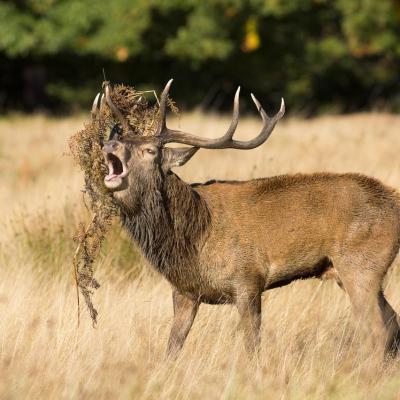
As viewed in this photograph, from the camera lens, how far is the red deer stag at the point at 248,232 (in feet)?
21.7

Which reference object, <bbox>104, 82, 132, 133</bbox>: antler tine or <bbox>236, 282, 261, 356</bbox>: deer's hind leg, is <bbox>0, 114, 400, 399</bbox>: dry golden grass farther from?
<bbox>104, 82, 132, 133</bbox>: antler tine

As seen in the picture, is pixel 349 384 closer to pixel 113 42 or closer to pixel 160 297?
pixel 160 297

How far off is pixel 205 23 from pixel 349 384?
831 inches

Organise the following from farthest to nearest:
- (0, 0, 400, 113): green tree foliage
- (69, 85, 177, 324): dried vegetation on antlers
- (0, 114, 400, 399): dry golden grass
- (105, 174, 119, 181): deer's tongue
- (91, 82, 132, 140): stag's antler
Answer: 1. (0, 0, 400, 113): green tree foliage
2. (91, 82, 132, 140): stag's antler
3. (69, 85, 177, 324): dried vegetation on antlers
4. (105, 174, 119, 181): deer's tongue
5. (0, 114, 400, 399): dry golden grass

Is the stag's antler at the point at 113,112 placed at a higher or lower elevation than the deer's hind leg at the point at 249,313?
higher

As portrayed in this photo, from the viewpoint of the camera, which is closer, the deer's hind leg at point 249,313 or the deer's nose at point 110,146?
the deer's nose at point 110,146

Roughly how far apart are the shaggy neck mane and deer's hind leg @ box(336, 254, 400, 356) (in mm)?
958

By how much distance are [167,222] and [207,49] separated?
1981 cm

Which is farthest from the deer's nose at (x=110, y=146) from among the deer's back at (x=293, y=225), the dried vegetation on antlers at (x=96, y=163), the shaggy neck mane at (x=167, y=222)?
the deer's back at (x=293, y=225)

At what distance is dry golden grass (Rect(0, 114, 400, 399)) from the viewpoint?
5.45 m

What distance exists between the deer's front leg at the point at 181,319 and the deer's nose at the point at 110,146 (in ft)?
3.57

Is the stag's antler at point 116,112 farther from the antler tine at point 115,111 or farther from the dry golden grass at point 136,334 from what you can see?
the dry golden grass at point 136,334

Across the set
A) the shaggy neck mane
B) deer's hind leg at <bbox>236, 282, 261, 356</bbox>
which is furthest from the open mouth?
deer's hind leg at <bbox>236, 282, 261, 356</bbox>

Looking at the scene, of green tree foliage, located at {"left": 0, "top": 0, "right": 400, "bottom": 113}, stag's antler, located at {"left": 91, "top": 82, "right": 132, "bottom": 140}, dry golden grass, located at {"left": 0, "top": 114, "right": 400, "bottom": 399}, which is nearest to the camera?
dry golden grass, located at {"left": 0, "top": 114, "right": 400, "bottom": 399}
